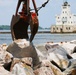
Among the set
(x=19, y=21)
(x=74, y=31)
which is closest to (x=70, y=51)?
(x=19, y=21)

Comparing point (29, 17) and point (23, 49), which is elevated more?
point (29, 17)

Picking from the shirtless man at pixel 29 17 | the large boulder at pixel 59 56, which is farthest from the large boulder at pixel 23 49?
the large boulder at pixel 59 56

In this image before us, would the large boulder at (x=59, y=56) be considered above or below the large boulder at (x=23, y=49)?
below

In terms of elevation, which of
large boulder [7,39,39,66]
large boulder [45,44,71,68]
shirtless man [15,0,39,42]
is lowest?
large boulder [45,44,71,68]

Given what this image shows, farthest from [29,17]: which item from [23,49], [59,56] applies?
[59,56]

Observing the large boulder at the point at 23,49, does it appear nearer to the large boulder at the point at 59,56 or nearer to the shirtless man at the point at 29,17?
the shirtless man at the point at 29,17

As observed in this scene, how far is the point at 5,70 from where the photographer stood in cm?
1184

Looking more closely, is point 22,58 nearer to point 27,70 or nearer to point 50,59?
point 27,70

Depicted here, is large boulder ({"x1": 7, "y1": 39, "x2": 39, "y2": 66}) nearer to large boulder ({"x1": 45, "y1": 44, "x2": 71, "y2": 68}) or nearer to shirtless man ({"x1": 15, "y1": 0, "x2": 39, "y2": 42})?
shirtless man ({"x1": 15, "y1": 0, "x2": 39, "y2": 42})

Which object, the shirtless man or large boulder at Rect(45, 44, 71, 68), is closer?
the shirtless man

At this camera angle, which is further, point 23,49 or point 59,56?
point 59,56

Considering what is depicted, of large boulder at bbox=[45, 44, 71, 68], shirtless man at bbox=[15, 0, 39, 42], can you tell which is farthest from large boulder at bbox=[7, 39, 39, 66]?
large boulder at bbox=[45, 44, 71, 68]

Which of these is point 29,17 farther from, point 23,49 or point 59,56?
point 59,56

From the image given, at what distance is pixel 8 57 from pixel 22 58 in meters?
0.45
